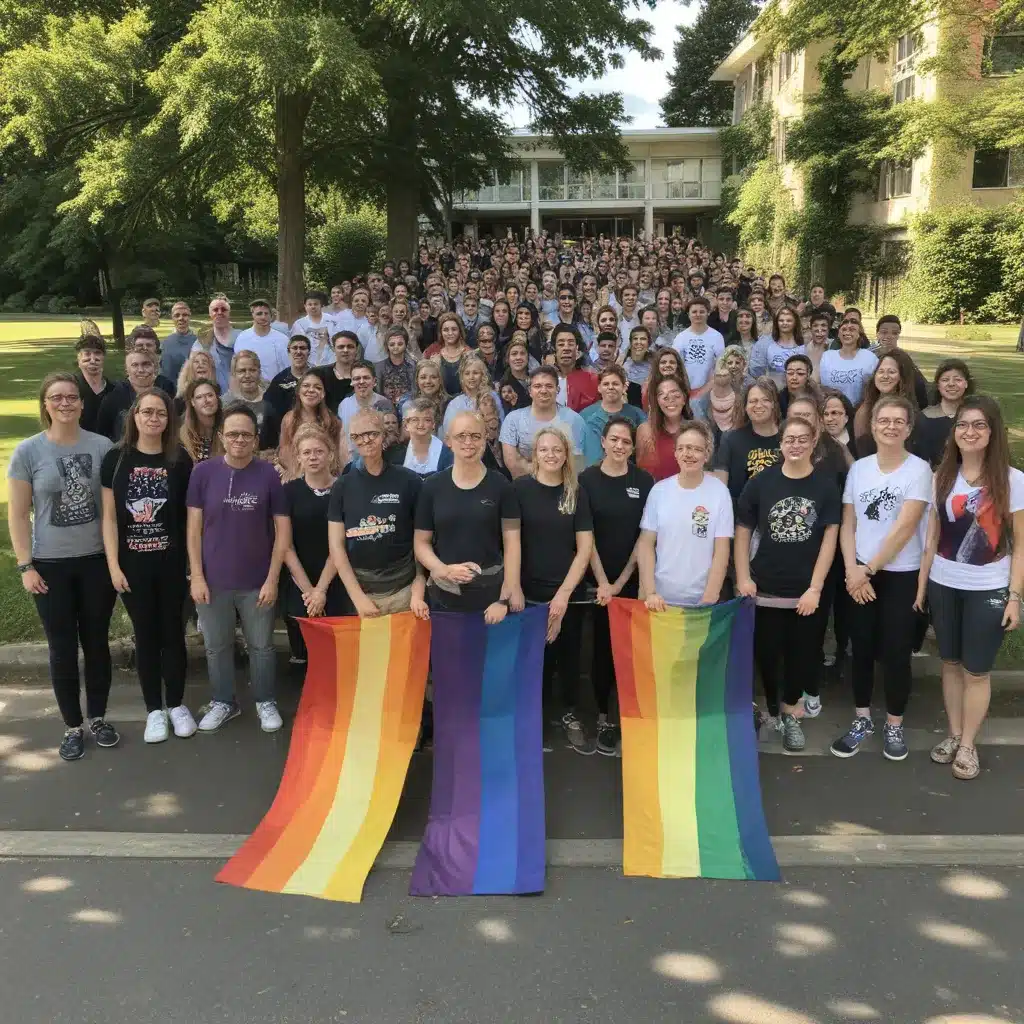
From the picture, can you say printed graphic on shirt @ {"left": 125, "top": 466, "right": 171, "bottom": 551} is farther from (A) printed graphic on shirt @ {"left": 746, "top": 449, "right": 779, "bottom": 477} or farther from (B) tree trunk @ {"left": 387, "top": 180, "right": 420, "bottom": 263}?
(B) tree trunk @ {"left": 387, "top": 180, "right": 420, "bottom": 263}

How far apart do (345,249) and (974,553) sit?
38.0 metres

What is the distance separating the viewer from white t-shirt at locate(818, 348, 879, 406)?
7.15 m

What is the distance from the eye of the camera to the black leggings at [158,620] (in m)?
4.98

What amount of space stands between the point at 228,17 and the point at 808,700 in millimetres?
13665

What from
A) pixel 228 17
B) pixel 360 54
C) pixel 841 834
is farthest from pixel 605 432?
pixel 228 17

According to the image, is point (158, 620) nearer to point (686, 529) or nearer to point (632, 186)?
point (686, 529)

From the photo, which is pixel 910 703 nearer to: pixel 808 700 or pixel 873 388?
pixel 808 700

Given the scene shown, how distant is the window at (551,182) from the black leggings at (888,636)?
46.1 meters

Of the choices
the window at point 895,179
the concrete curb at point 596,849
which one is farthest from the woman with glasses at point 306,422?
the window at point 895,179

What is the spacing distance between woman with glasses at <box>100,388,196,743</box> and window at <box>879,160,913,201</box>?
100 ft

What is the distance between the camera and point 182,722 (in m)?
5.21

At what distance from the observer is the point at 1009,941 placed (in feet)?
11.0

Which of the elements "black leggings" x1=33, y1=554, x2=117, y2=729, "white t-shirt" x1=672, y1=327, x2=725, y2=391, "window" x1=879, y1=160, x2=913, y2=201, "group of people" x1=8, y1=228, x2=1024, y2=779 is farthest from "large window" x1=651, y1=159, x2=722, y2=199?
"black leggings" x1=33, y1=554, x2=117, y2=729

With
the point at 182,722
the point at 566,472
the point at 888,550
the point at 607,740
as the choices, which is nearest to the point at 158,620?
the point at 182,722
